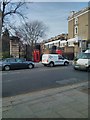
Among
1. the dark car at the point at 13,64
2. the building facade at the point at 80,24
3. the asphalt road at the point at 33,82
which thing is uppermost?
the building facade at the point at 80,24

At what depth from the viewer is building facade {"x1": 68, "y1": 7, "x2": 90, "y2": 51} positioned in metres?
49.6


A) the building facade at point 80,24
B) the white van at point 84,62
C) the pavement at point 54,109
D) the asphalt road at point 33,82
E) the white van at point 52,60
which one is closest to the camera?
the pavement at point 54,109

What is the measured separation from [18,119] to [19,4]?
89.7 ft

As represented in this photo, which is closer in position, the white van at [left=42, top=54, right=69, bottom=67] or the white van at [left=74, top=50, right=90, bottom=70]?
the white van at [left=74, top=50, right=90, bottom=70]

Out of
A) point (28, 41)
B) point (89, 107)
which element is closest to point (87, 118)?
point (89, 107)

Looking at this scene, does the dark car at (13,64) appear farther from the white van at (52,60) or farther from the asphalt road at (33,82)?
the asphalt road at (33,82)

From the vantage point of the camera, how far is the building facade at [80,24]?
49625 millimetres

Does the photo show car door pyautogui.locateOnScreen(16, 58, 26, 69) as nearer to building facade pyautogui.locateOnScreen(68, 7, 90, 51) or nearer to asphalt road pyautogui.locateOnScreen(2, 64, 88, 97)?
asphalt road pyautogui.locateOnScreen(2, 64, 88, 97)

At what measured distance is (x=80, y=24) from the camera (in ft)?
177

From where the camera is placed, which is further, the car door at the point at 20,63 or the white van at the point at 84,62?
the car door at the point at 20,63

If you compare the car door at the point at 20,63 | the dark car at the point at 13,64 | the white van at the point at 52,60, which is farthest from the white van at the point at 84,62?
the car door at the point at 20,63

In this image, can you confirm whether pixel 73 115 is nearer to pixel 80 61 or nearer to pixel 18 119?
pixel 18 119

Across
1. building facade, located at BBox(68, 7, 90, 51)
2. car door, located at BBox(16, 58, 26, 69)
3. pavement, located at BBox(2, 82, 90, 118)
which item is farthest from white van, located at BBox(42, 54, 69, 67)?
building facade, located at BBox(68, 7, 90, 51)

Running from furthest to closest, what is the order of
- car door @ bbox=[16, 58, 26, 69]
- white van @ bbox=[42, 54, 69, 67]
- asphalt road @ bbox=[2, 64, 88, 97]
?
1. white van @ bbox=[42, 54, 69, 67]
2. car door @ bbox=[16, 58, 26, 69]
3. asphalt road @ bbox=[2, 64, 88, 97]
